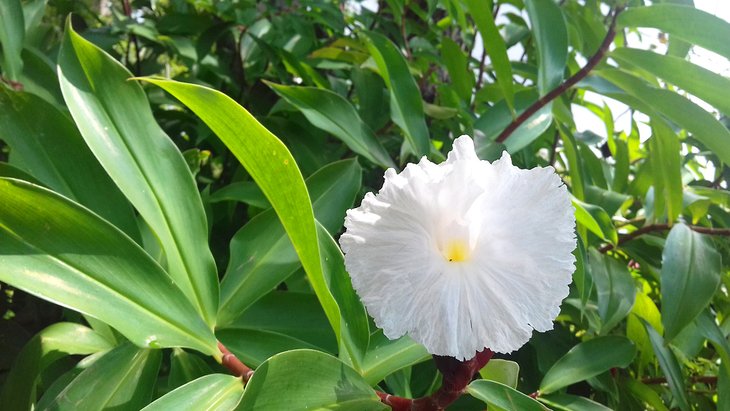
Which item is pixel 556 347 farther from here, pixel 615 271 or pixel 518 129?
pixel 518 129

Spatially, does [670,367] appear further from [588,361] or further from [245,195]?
[245,195]

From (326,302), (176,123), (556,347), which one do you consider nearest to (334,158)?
(176,123)

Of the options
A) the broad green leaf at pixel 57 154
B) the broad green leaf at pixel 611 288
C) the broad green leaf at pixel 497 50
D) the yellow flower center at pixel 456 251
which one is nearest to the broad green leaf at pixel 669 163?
the broad green leaf at pixel 611 288

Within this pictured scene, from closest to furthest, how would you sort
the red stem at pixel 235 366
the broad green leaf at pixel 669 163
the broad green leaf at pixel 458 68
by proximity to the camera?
the red stem at pixel 235 366 → the broad green leaf at pixel 669 163 → the broad green leaf at pixel 458 68

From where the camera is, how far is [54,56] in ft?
2.98

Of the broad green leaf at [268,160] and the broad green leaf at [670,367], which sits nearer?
the broad green leaf at [268,160]

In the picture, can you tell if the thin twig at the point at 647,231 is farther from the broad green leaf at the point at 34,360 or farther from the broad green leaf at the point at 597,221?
the broad green leaf at the point at 34,360

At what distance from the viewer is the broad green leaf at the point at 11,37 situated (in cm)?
64

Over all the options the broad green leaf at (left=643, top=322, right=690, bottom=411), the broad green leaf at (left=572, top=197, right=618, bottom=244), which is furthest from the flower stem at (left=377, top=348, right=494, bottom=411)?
the broad green leaf at (left=643, top=322, right=690, bottom=411)

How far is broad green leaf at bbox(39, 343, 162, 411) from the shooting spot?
42cm

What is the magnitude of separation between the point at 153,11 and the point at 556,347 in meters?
1.09

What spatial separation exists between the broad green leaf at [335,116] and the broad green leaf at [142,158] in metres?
0.20

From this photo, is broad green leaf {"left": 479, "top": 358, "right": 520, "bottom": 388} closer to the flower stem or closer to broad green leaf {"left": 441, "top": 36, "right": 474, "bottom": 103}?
the flower stem

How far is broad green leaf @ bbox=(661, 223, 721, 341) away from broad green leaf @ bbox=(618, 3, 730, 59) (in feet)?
0.76
